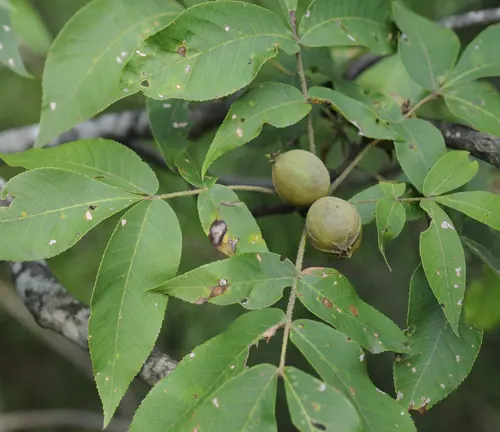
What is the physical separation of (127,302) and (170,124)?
1.76 feet

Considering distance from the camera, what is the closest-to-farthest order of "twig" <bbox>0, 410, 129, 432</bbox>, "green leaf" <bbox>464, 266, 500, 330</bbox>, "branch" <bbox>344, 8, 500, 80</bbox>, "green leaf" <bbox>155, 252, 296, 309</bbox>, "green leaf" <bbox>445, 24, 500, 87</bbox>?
"green leaf" <bbox>155, 252, 296, 309</bbox>, "green leaf" <bbox>464, 266, 500, 330</bbox>, "green leaf" <bbox>445, 24, 500, 87</bbox>, "branch" <bbox>344, 8, 500, 80</bbox>, "twig" <bbox>0, 410, 129, 432</bbox>

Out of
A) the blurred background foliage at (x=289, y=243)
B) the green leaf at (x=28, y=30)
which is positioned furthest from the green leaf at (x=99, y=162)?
the green leaf at (x=28, y=30)

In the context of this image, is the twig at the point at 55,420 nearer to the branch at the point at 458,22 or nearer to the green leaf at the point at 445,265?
the branch at the point at 458,22

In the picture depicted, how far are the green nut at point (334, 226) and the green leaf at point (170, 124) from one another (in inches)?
15.8

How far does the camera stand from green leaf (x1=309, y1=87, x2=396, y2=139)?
4.02ft

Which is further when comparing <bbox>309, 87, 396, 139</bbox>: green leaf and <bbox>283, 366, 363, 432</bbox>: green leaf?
<bbox>309, 87, 396, 139</bbox>: green leaf

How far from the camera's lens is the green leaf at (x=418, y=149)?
1266 millimetres

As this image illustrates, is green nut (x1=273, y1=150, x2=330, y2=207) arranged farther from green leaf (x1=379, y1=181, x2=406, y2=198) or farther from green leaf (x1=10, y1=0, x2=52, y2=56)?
green leaf (x1=10, y1=0, x2=52, y2=56)

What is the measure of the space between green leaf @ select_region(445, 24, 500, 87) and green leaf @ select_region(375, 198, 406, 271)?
44cm

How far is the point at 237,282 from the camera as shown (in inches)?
41.0

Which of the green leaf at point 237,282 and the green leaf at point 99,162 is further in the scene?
the green leaf at point 99,162

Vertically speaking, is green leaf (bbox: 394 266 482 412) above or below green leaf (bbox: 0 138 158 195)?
below

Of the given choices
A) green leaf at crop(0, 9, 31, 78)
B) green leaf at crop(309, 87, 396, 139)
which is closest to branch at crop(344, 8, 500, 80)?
green leaf at crop(309, 87, 396, 139)

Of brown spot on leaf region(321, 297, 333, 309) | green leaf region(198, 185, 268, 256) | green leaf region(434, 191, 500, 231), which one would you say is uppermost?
green leaf region(198, 185, 268, 256)
